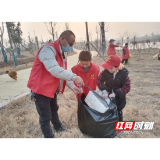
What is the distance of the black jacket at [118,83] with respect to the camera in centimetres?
163

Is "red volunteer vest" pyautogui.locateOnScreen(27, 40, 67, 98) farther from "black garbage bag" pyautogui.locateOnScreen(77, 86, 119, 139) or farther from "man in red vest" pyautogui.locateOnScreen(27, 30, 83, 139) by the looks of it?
"black garbage bag" pyautogui.locateOnScreen(77, 86, 119, 139)

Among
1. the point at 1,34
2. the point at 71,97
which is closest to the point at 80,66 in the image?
the point at 71,97

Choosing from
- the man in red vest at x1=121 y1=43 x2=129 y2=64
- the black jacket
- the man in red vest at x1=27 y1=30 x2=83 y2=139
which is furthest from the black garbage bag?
the man in red vest at x1=121 y1=43 x2=129 y2=64

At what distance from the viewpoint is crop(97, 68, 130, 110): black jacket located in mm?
1635

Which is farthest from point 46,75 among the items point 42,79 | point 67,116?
point 67,116

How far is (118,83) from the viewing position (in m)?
1.70

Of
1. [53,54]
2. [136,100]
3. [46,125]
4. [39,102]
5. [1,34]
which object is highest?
[1,34]

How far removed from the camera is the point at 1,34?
32.8 feet

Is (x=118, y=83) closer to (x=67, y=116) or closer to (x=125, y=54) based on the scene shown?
(x=67, y=116)

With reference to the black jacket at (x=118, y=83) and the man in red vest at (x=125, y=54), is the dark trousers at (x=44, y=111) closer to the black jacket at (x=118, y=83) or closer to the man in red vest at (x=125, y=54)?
the black jacket at (x=118, y=83)

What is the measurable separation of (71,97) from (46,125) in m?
1.71

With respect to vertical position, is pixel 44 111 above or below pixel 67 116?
above

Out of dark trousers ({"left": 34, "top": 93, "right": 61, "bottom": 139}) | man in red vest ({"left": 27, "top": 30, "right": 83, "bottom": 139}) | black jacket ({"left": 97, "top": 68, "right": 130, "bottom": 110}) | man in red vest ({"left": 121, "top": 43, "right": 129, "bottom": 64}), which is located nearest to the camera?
man in red vest ({"left": 27, "top": 30, "right": 83, "bottom": 139})

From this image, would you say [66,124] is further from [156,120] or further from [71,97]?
[156,120]
